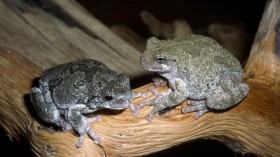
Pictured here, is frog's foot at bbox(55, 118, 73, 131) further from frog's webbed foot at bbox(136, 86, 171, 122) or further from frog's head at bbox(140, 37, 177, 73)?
frog's head at bbox(140, 37, 177, 73)

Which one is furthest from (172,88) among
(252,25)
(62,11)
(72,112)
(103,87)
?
(252,25)

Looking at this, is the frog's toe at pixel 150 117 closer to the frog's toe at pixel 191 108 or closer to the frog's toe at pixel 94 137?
the frog's toe at pixel 191 108

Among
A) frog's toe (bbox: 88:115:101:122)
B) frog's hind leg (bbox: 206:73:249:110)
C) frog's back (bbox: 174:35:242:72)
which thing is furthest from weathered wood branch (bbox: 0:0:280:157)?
frog's back (bbox: 174:35:242:72)

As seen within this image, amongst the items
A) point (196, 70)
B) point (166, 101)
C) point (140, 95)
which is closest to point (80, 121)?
point (140, 95)

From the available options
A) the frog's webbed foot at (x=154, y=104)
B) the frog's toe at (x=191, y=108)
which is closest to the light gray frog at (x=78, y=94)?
the frog's webbed foot at (x=154, y=104)

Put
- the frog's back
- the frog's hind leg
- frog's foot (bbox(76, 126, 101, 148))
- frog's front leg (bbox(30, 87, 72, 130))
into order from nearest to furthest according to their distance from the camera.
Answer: frog's foot (bbox(76, 126, 101, 148)), frog's front leg (bbox(30, 87, 72, 130)), the frog's hind leg, the frog's back

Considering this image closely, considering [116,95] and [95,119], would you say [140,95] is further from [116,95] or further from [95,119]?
[95,119]
